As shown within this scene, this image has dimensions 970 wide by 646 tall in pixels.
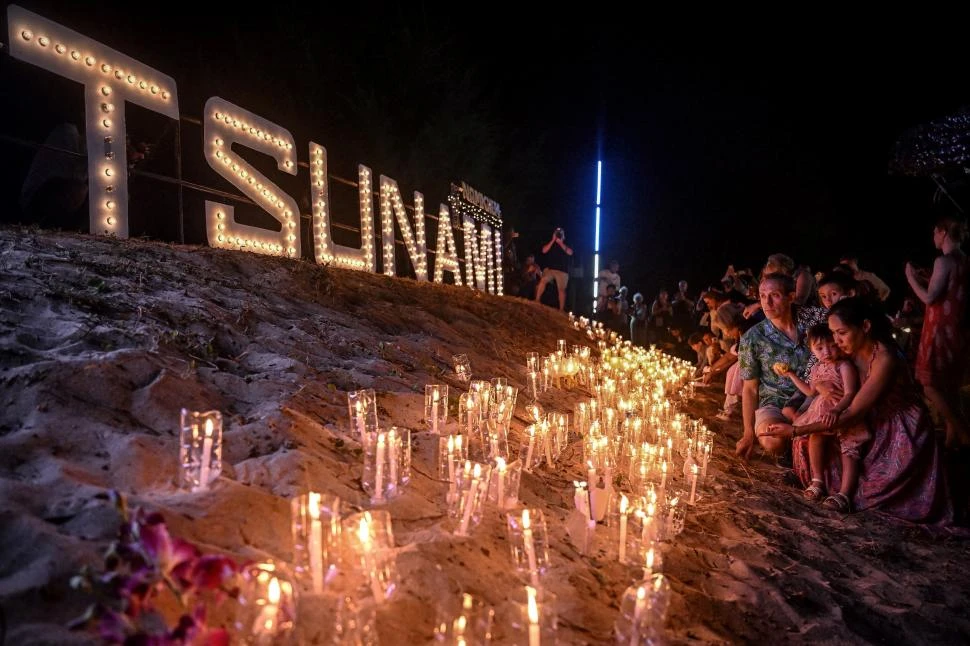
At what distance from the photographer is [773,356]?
5719 millimetres

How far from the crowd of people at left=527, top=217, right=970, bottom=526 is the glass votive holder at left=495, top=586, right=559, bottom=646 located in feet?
10.7

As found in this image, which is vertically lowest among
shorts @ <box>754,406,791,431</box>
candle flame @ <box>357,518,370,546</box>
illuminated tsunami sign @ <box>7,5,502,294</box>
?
shorts @ <box>754,406,791,431</box>

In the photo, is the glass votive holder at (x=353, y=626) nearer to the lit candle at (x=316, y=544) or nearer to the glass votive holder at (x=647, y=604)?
the lit candle at (x=316, y=544)

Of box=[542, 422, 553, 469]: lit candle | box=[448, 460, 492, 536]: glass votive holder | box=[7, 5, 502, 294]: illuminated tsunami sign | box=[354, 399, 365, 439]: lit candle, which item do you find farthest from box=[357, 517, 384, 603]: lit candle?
box=[7, 5, 502, 294]: illuminated tsunami sign

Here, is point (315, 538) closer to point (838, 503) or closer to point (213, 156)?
point (838, 503)

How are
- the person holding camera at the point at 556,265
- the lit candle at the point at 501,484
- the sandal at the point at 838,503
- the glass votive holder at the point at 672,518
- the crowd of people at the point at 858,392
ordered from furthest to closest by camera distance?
the person holding camera at the point at 556,265, the sandal at the point at 838,503, the crowd of people at the point at 858,392, the glass votive holder at the point at 672,518, the lit candle at the point at 501,484

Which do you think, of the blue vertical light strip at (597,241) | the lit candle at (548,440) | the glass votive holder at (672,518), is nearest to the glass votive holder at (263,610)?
the glass votive holder at (672,518)

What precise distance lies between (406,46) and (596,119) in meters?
14.3

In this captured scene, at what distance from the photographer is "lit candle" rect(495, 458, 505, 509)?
338cm

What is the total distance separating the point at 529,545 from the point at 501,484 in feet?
2.00

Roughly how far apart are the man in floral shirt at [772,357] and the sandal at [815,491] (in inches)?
26.0

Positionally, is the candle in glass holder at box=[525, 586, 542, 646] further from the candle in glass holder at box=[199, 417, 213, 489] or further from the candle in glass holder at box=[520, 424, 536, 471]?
the candle in glass holder at box=[520, 424, 536, 471]

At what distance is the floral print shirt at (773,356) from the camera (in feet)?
18.6

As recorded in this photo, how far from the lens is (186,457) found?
284 cm
